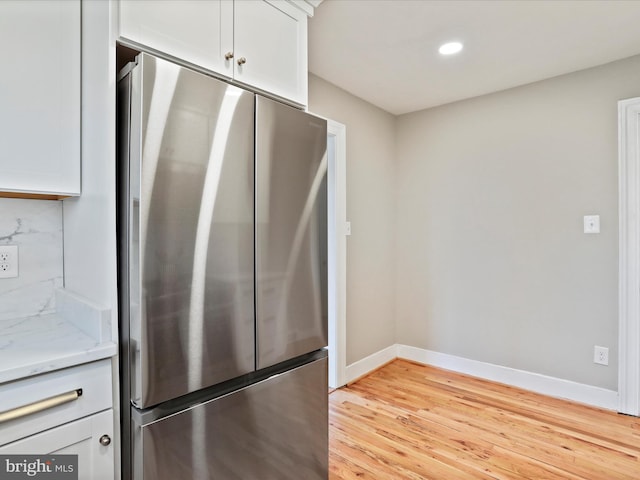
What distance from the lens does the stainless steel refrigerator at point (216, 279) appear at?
1.10 metres

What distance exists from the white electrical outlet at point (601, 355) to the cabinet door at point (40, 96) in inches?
129

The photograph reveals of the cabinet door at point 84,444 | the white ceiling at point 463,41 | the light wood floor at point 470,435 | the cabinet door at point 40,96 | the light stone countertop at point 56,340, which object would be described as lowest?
the light wood floor at point 470,435

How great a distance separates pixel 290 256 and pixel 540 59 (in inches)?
89.6

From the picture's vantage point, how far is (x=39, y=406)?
96 centimetres

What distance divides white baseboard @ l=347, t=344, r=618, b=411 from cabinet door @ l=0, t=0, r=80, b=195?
2.49 meters

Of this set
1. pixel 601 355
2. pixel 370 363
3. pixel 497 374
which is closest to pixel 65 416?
pixel 370 363

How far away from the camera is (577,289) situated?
267 centimetres

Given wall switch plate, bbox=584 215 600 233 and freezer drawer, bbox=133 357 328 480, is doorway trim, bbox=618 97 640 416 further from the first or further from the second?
freezer drawer, bbox=133 357 328 480

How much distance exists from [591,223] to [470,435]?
1716 mm

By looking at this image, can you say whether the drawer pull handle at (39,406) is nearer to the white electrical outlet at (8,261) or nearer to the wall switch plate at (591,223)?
the white electrical outlet at (8,261)

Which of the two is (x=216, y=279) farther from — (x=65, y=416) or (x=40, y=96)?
(x=40, y=96)

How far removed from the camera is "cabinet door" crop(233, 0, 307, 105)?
1.47m

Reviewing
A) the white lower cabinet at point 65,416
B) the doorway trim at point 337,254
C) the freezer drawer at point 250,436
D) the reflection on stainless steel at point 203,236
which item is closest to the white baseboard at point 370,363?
the doorway trim at point 337,254

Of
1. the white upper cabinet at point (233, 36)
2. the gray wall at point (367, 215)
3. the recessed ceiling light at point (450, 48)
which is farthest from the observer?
the gray wall at point (367, 215)
